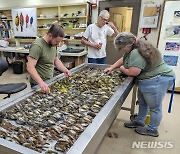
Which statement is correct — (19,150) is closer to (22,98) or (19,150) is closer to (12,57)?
(22,98)

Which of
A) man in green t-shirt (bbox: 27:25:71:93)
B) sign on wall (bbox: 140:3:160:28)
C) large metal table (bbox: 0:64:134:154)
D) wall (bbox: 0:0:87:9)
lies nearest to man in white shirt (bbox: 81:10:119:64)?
man in green t-shirt (bbox: 27:25:71:93)

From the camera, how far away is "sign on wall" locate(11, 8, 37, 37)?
5.12 m

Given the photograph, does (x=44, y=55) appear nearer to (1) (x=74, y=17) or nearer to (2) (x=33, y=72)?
(2) (x=33, y=72)

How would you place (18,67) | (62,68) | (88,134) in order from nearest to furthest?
(88,134) < (62,68) < (18,67)

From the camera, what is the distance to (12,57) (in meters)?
5.52

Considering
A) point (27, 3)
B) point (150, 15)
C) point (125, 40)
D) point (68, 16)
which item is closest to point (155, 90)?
point (125, 40)

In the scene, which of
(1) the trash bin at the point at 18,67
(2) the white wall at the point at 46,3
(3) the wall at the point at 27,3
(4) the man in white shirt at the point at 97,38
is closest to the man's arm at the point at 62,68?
(4) the man in white shirt at the point at 97,38

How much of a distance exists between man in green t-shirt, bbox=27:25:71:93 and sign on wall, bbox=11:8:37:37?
383cm

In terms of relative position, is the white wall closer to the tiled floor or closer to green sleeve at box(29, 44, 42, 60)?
the tiled floor

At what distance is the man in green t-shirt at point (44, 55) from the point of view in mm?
1556

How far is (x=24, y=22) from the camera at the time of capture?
5.35 metres

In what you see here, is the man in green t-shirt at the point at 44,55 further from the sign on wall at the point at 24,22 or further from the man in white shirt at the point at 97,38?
the sign on wall at the point at 24,22

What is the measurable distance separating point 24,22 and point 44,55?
4.30 meters

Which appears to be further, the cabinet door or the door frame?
the cabinet door
